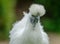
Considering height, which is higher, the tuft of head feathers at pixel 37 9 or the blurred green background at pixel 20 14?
the blurred green background at pixel 20 14

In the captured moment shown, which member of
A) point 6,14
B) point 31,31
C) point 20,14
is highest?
point 20,14

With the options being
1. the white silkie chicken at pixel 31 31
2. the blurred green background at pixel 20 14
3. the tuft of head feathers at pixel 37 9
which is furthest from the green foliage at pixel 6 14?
the tuft of head feathers at pixel 37 9

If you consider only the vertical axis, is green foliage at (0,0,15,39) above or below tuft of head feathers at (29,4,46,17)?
above

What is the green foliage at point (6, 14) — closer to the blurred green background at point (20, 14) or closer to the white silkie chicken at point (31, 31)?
the blurred green background at point (20, 14)

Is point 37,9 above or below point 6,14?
below

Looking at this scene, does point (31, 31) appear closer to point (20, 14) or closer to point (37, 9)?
point (37, 9)

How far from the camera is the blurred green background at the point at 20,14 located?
4.51 m

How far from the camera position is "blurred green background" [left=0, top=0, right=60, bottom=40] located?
451 cm

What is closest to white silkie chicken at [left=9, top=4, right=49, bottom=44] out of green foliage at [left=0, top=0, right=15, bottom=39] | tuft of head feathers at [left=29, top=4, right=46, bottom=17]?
tuft of head feathers at [left=29, top=4, right=46, bottom=17]

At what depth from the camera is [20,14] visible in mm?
5336

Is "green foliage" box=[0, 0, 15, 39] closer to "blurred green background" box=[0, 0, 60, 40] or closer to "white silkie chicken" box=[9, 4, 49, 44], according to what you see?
"blurred green background" box=[0, 0, 60, 40]

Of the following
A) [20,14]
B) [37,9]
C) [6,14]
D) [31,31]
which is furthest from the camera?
[20,14]

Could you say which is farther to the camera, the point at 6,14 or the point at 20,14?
the point at 20,14

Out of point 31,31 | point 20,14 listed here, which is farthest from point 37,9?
point 20,14
